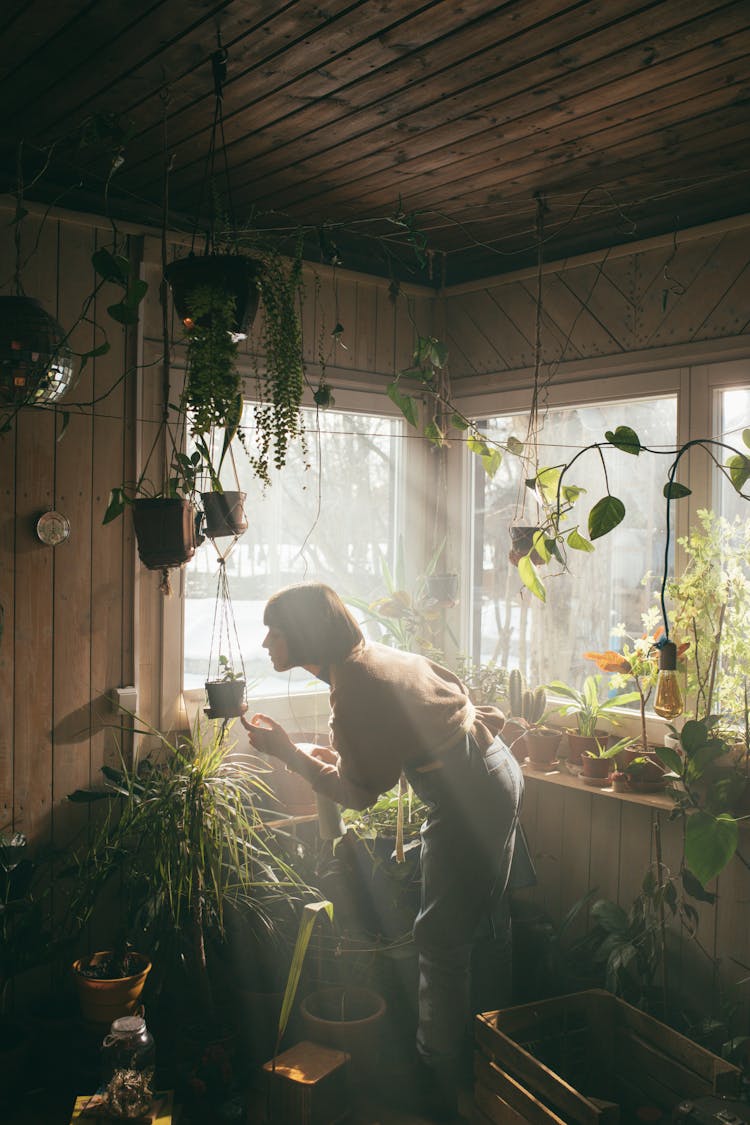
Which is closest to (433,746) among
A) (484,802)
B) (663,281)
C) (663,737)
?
(484,802)

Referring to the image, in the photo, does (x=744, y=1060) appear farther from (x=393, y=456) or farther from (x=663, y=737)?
(x=393, y=456)

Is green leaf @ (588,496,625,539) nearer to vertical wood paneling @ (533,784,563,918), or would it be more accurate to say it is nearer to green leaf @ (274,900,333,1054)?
green leaf @ (274,900,333,1054)

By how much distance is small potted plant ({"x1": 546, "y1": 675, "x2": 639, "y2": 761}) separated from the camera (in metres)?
3.55

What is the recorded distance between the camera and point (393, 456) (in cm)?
427

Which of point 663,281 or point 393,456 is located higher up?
point 663,281

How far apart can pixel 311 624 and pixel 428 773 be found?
58 cm

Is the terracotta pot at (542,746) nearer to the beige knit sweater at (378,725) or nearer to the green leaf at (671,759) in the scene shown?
the green leaf at (671,759)

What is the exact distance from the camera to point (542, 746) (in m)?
3.62

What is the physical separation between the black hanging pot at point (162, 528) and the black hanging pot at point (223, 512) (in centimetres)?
16

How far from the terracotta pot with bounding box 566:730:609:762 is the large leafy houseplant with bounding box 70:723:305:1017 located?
117 centimetres

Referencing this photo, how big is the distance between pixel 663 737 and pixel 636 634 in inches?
15.8

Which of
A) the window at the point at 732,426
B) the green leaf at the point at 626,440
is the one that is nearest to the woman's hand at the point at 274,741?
the green leaf at the point at 626,440

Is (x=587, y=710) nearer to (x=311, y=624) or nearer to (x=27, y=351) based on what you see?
(x=311, y=624)

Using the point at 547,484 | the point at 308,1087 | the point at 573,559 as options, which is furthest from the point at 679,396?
the point at 308,1087
